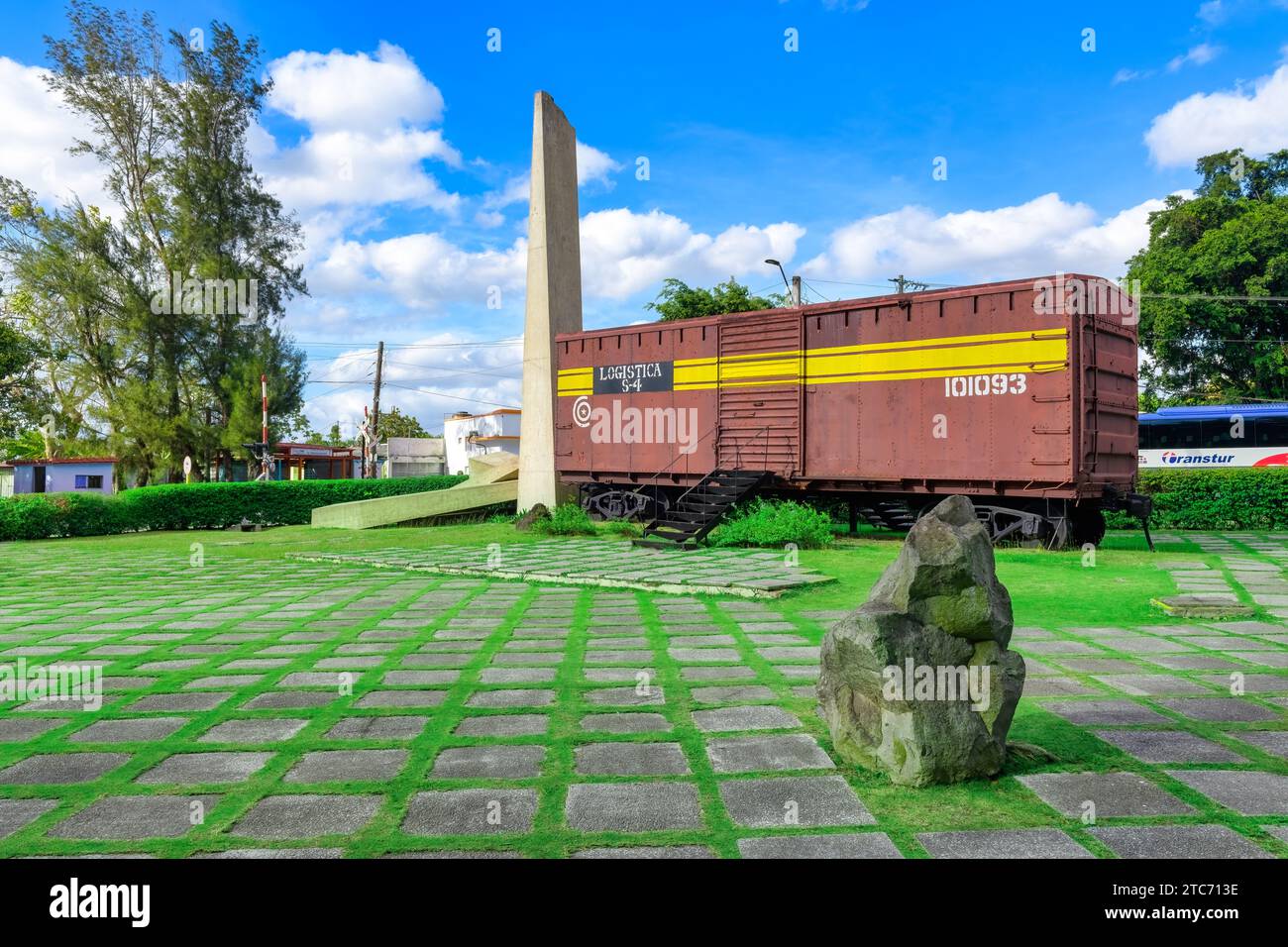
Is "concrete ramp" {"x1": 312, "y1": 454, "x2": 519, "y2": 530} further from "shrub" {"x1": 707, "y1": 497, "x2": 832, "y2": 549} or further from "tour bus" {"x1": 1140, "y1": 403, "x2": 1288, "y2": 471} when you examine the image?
"tour bus" {"x1": 1140, "y1": 403, "x2": 1288, "y2": 471}

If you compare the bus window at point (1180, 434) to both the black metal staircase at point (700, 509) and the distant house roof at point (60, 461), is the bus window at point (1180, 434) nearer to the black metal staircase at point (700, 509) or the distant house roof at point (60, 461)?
the black metal staircase at point (700, 509)

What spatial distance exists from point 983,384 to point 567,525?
317 inches

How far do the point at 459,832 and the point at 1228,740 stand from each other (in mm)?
3736

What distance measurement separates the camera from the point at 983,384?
1245 cm

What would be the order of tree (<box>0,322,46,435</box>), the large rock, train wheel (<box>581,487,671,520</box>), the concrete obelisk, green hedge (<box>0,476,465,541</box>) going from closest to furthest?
the large rock
train wheel (<box>581,487,671,520</box>)
the concrete obelisk
green hedge (<box>0,476,465,541</box>)
tree (<box>0,322,46,435</box>)

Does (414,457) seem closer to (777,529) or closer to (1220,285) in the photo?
(777,529)

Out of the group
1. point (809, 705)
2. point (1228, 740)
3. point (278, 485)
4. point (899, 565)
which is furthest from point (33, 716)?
point (278, 485)

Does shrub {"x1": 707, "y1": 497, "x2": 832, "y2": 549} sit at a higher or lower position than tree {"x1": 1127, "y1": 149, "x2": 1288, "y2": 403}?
lower

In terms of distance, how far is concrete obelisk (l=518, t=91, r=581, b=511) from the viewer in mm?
17844

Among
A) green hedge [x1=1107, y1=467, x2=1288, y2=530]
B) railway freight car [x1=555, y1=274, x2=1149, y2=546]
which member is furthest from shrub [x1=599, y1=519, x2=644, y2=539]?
green hedge [x1=1107, y1=467, x2=1288, y2=530]

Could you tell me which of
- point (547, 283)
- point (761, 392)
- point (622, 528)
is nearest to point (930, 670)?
point (761, 392)

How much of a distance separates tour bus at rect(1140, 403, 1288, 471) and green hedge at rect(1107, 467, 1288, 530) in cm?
451
